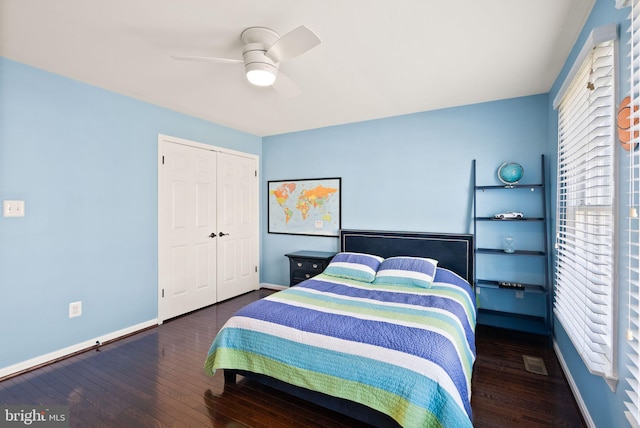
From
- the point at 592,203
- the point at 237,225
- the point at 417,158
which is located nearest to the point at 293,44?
the point at 592,203

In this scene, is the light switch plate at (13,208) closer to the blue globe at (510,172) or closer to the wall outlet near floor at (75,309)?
the wall outlet near floor at (75,309)

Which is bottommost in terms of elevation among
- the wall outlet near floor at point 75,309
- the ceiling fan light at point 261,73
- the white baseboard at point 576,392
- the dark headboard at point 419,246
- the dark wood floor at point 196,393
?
the dark wood floor at point 196,393

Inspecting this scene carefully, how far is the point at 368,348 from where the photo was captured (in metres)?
1.74

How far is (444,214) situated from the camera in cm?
354

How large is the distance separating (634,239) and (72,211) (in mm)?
3965

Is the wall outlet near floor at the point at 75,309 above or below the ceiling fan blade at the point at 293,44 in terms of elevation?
below

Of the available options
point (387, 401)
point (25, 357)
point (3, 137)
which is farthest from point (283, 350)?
point (3, 137)

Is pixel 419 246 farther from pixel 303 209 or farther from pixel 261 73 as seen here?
pixel 261 73

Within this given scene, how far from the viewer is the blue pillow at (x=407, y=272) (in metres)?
2.88

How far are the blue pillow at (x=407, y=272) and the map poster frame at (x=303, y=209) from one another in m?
1.23

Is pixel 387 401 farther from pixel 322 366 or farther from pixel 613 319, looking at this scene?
pixel 613 319

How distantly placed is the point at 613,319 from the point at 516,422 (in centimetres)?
94

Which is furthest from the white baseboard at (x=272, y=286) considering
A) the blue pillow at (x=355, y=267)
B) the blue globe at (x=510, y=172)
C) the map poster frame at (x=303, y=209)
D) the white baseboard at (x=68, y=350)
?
the blue globe at (x=510, y=172)

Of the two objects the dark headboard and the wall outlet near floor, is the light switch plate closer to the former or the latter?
the wall outlet near floor
